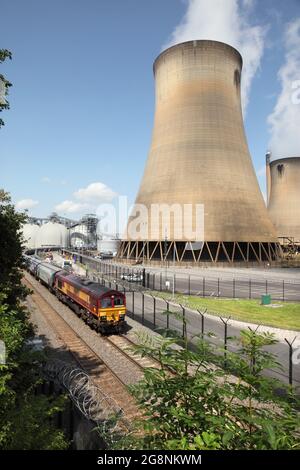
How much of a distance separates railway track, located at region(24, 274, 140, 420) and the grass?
655 cm

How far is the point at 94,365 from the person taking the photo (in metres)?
15.2

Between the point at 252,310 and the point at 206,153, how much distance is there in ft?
122

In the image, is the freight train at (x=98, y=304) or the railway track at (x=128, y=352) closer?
the railway track at (x=128, y=352)

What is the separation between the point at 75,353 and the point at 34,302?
15.2m

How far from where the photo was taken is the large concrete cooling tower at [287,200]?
3487 inches

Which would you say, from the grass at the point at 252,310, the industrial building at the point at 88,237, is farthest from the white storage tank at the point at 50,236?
the grass at the point at 252,310

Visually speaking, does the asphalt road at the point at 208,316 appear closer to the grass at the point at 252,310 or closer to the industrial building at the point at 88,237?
the grass at the point at 252,310

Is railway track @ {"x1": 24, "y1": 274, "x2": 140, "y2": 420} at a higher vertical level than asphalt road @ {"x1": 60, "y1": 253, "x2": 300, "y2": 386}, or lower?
lower

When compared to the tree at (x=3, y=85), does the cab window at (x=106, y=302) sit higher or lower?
lower

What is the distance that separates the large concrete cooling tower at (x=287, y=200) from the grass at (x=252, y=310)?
216 feet

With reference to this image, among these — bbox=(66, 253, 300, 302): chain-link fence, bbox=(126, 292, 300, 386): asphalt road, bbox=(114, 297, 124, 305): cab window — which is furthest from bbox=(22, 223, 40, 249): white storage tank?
bbox=(114, 297, 124, 305): cab window

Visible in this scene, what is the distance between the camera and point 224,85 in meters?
58.0

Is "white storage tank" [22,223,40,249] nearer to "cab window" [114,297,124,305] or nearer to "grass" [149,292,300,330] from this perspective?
"grass" [149,292,300,330]

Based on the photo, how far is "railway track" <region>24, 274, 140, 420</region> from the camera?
463 inches
